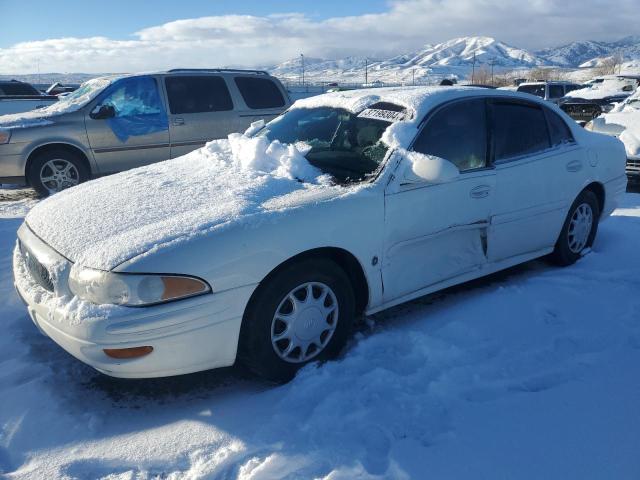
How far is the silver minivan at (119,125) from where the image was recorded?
23.1 feet

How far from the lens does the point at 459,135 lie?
11.8 feet

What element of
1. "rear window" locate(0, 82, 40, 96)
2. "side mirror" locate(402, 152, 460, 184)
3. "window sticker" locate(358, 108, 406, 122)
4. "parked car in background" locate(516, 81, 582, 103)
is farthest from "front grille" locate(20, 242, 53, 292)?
"parked car in background" locate(516, 81, 582, 103)

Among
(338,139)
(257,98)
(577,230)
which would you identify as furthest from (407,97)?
(257,98)

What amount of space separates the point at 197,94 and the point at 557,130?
5357mm

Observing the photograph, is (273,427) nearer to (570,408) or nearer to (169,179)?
(570,408)

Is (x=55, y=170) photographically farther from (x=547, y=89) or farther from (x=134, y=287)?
(x=547, y=89)

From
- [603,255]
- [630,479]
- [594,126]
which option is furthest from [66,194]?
[594,126]

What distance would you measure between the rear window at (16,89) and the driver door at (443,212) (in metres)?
19.9

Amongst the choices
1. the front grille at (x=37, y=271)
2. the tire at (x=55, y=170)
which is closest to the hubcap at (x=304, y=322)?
the front grille at (x=37, y=271)

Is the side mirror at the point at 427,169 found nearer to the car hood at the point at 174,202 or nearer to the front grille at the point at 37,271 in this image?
the car hood at the point at 174,202

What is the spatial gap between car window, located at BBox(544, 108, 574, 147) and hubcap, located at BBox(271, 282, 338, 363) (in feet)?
7.95

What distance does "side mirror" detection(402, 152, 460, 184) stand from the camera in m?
3.04

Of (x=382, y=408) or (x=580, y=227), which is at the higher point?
(x=580, y=227)

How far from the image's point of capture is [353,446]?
228 cm
